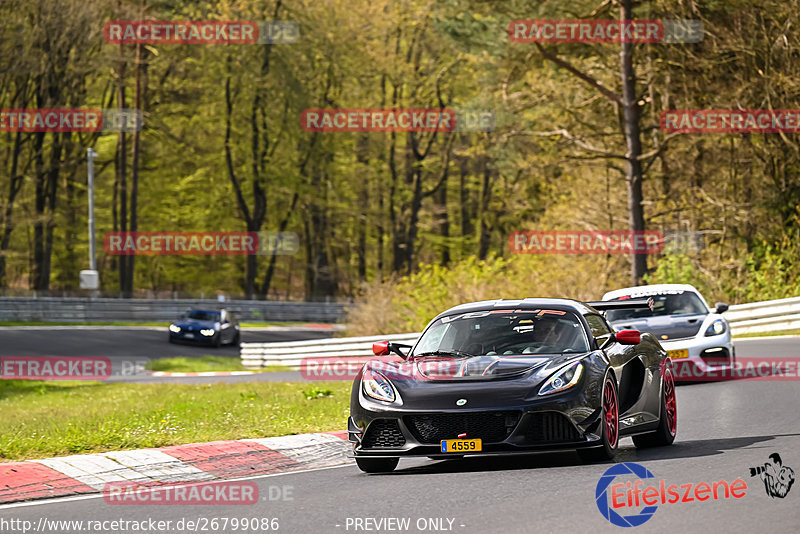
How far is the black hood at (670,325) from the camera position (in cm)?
1777

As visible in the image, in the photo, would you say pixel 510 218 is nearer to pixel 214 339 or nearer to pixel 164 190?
pixel 164 190

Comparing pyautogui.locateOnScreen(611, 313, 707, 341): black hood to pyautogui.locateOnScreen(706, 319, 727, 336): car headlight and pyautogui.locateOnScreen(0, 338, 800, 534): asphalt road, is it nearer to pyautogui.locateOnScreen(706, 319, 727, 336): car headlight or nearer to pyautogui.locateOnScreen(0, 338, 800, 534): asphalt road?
pyautogui.locateOnScreen(706, 319, 727, 336): car headlight

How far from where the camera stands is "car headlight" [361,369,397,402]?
31.3ft

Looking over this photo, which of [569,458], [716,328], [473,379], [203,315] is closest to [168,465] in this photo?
[473,379]

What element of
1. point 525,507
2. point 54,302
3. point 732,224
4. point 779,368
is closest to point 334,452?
point 525,507

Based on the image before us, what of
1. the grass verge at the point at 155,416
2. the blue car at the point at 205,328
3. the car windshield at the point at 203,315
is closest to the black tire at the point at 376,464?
the grass verge at the point at 155,416

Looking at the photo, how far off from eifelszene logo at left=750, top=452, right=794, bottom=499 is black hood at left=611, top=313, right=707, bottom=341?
830 centimetres

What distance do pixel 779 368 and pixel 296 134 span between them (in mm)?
53008

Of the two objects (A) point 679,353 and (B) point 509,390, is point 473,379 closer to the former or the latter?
(B) point 509,390

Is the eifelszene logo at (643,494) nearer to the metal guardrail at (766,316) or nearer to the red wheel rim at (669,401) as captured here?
the red wheel rim at (669,401)

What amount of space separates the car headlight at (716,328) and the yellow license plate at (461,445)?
9624 mm

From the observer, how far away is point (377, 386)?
9688 mm

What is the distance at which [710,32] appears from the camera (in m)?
35.0

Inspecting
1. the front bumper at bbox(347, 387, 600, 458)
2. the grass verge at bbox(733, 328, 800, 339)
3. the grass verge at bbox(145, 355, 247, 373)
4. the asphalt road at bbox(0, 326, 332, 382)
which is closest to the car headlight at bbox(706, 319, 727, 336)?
the front bumper at bbox(347, 387, 600, 458)
